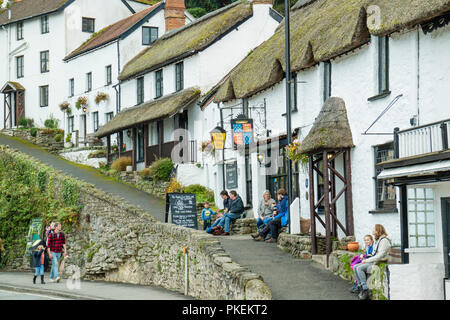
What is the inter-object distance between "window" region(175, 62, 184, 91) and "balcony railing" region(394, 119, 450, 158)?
22369 mm

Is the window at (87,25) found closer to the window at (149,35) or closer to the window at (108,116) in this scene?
the window at (149,35)

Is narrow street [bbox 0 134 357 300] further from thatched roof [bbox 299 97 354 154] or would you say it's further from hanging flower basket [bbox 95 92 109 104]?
hanging flower basket [bbox 95 92 109 104]

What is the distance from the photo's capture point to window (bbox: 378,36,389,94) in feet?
56.6

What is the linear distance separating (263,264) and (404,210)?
4419 mm

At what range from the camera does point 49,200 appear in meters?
30.5

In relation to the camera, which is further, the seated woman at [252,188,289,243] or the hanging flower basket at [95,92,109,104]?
the hanging flower basket at [95,92,109,104]

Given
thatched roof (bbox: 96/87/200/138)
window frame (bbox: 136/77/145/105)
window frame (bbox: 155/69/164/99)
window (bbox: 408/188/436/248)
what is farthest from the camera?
window frame (bbox: 136/77/145/105)

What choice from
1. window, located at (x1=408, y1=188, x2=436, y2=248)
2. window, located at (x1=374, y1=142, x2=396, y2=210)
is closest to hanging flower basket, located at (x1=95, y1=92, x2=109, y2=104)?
window, located at (x1=374, y1=142, x2=396, y2=210)

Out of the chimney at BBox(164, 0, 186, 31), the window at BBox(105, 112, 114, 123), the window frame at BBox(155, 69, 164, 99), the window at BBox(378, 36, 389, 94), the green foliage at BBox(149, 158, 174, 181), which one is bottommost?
the green foliage at BBox(149, 158, 174, 181)

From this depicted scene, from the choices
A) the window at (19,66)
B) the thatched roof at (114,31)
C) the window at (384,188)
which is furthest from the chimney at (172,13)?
the window at (384,188)

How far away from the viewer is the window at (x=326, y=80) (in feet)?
66.8

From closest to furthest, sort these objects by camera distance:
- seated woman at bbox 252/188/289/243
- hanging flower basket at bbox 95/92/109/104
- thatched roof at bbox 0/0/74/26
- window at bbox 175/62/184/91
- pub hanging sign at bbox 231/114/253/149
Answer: seated woman at bbox 252/188/289/243 < pub hanging sign at bbox 231/114/253/149 < window at bbox 175/62/184/91 < hanging flower basket at bbox 95/92/109/104 < thatched roof at bbox 0/0/74/26

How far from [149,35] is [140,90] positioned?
629 centimetres

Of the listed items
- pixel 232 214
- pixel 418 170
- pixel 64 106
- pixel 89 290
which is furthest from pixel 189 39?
pixel 418 170
